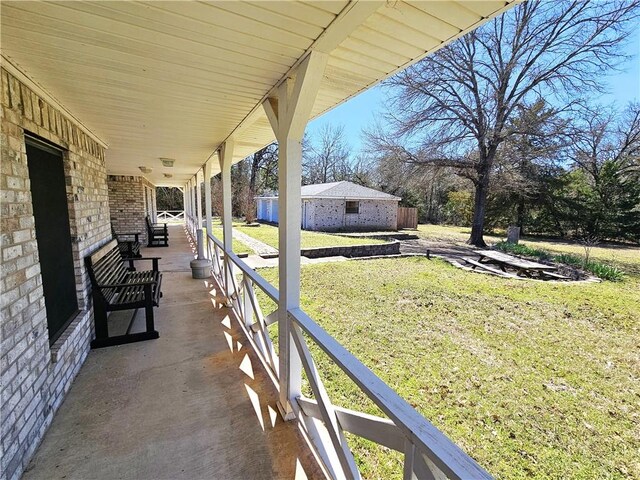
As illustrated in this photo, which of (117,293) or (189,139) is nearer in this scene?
(117,293)

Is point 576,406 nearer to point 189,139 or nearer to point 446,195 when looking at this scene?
point 189,139

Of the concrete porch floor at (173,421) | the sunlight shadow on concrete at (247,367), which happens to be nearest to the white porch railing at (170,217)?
the concrete porch floor at (173,421)

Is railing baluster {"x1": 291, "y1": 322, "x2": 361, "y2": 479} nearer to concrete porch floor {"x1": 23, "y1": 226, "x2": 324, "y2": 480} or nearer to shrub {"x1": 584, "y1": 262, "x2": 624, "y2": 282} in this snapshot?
concrete porch floor {"x1": 23, "y1": 226, "x2": 324, "y2": 480}

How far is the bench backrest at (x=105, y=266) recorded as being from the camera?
327 centimetres

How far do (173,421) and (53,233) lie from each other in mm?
1876

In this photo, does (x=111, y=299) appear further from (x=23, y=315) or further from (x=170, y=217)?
(x=170, y=217)

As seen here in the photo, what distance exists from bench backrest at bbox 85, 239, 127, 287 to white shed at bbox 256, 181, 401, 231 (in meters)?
12.2

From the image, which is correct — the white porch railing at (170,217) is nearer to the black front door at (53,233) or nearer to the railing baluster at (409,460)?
the black front door at (53,233)

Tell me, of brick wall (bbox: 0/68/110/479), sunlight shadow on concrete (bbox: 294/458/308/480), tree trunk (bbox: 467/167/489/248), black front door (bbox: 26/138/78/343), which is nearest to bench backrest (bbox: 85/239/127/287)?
black front door (bbox: 26/138/78/343)

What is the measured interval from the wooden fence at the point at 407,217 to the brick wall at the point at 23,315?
724 inches

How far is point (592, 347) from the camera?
12.4 feet

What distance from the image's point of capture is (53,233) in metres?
2.56

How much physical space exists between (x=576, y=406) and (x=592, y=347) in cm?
159

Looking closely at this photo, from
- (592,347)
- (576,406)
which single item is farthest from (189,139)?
(592,347)
